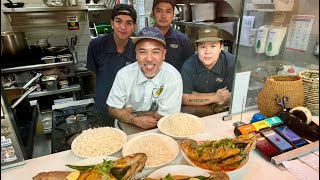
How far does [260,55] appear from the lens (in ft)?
4.56

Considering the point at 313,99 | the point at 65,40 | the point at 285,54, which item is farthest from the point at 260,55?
the point at 65,40

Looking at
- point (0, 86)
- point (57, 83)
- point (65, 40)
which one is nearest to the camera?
point (0, 86)

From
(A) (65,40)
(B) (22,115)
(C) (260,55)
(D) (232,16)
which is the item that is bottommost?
(B) (22,115)

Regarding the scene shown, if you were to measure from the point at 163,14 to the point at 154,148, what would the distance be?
74cm

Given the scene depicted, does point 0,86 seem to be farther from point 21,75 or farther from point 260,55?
point 260,55

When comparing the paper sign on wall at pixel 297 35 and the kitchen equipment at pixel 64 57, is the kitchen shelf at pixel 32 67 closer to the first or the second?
the kitchen equipment at pixel 64 57

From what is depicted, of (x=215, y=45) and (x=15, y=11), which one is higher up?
(x=15, y=11)

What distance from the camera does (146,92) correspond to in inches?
51.1

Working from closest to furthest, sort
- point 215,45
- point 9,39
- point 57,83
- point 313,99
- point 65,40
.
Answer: point 9,39 < point 313,99 < point 65,40 < point 215,45 < point 57,83

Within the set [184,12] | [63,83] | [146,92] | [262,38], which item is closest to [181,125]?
[146,92]

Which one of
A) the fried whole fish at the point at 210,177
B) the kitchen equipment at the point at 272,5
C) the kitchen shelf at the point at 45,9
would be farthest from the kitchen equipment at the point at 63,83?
the kitchen equipment at the point at 272,5

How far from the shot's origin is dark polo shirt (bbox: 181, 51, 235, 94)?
135 centimetres

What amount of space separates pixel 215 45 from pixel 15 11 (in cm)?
111

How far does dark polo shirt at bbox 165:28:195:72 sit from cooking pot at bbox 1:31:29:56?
0.78m
